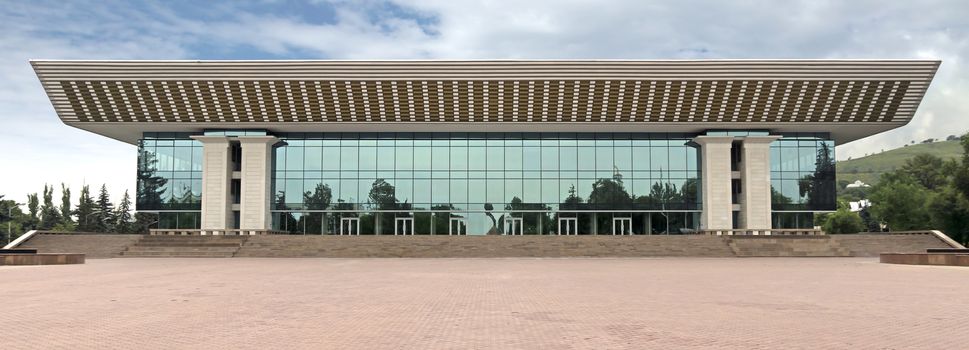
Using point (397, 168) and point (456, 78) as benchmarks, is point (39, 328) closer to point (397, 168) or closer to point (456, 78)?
point (456, 78)

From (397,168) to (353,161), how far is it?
2.96 metres

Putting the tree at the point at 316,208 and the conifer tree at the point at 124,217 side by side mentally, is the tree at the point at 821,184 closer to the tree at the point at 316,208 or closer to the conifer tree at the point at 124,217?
the tree at the point at 316,208

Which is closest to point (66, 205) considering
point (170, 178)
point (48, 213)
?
point (48, 213)

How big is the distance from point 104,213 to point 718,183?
70763 mm

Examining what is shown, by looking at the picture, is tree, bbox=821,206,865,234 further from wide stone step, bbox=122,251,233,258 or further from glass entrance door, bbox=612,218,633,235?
wide stone step, bbox=122,251,233,258

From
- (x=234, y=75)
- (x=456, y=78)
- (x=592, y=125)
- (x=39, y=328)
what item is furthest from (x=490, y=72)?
(x=39, y=328)

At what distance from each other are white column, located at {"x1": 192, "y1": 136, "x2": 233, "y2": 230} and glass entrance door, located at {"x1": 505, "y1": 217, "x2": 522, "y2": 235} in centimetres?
1827

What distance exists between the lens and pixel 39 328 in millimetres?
9742

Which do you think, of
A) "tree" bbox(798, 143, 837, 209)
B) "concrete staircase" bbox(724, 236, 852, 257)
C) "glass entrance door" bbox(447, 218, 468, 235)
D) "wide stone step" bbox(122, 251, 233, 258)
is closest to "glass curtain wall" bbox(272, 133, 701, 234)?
"glass entrance door" bbox(447, 218, 468, 235)

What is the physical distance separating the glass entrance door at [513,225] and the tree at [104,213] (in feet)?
189

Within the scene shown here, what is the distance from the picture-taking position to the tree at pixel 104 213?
85.8 metres

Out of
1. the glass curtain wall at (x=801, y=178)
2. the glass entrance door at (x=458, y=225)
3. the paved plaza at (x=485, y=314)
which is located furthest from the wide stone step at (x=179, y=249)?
the glass curtain wall at (x=801, y=178)

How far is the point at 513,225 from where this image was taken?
4919 centimetres

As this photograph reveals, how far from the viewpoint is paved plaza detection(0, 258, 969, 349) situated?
8633mm
